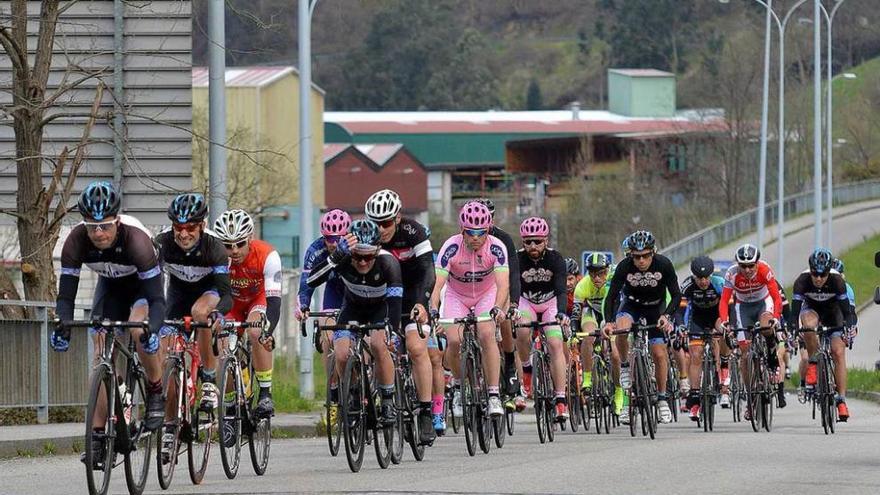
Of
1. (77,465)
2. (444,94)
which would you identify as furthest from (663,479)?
(444,94)

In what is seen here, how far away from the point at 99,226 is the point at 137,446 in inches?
56.5

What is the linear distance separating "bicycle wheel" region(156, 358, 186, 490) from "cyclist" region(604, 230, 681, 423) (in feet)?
21.6

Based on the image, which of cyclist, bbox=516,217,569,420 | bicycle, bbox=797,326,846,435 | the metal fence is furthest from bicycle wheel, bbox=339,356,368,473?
the metal fence

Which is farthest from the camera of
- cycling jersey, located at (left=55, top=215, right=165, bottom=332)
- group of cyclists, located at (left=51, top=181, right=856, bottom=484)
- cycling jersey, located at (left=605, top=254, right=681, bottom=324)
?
cycling jersey, located at (left=605, top=254, right=681, bottom=324)

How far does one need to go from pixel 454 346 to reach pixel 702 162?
285 feet

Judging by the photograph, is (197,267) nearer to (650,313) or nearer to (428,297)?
(428,297)

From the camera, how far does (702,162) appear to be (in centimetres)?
10275

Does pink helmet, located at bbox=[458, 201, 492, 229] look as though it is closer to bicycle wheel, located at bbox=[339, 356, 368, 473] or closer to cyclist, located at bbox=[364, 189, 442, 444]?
cyclist, located at bbox=[364, 189, 442, 444]

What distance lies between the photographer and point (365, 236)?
14305 mm

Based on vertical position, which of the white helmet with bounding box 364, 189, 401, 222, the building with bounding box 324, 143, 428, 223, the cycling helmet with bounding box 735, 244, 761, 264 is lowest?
the cycling helmet with bounding box 735, 244, 761, 264

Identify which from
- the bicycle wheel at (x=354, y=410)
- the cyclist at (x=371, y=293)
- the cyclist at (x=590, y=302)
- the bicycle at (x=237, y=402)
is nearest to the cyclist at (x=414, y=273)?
the cyclist at (x=371, y=293)

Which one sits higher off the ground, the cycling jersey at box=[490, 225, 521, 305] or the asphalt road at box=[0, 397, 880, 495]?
the cycling jersey at box=[490, 225, 521, 305]

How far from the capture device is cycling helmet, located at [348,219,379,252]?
46.8 feet

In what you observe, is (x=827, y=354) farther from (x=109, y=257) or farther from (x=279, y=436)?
(x=109, y=257)
